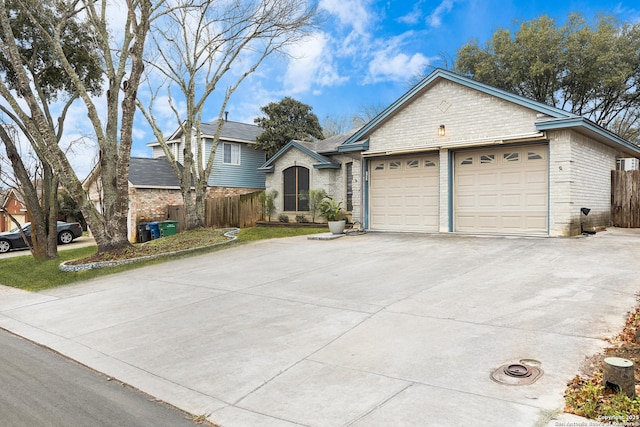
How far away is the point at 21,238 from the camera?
68.7 feet

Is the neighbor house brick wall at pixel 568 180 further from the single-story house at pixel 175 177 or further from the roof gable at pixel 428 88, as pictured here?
the single-story house at pixel 175 177

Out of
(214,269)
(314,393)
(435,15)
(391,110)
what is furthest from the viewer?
(435,15)

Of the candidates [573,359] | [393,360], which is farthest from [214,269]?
[573,359]

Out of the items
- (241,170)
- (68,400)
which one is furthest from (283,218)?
(68,400)

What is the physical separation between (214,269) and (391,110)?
26.4 ft

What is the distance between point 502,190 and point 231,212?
13167 mm

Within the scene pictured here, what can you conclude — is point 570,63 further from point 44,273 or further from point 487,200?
point 44,273

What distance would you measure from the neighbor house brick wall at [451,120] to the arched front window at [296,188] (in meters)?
5.76

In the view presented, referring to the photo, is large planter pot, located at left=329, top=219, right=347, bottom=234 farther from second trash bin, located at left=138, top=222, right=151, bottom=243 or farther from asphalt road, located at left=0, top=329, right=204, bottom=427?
second trash bin, located at left=138, top=222, right=151, bottom=243

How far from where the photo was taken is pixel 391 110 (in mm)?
13938

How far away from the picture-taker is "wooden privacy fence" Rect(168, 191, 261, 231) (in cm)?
2058

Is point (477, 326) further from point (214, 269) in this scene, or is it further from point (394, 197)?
point (394, 197)

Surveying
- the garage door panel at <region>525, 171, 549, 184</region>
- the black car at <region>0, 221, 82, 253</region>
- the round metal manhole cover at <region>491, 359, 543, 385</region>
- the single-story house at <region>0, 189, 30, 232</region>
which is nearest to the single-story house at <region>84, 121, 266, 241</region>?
the black car at <region>0, 221, 82, 253</region>

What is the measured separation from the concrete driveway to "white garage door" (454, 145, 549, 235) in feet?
7.40
